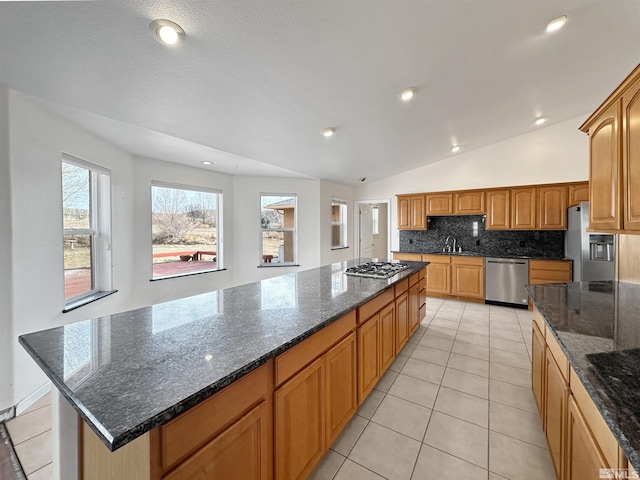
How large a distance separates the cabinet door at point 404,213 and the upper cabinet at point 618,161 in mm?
3540

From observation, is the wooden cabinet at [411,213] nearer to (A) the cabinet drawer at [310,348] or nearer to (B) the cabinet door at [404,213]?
(B) the cabinet door at [404,213]

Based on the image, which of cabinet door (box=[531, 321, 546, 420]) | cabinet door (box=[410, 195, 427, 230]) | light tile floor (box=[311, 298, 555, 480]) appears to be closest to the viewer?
light tile floor (box=[311, 298, 555, 480])

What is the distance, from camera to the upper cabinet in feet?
4.53

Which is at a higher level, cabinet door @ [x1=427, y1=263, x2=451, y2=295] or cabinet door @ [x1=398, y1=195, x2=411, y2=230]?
cabinet door @ [x1=398, y1=195, x2=411, y2=230]

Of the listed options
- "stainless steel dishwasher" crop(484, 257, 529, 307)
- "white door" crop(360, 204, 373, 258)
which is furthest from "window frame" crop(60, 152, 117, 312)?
"stainless steel dishwasher" crop(484, 257, 529, 307)

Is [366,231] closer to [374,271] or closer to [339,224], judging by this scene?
[339,224]

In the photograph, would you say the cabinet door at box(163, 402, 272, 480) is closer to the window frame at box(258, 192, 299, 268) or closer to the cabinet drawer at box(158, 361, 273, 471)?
the cabinet drawer at box(158, 361, 273, 471)

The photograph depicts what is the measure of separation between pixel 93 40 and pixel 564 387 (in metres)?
3.02

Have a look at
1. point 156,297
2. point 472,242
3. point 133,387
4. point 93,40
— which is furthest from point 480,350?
point 156,297

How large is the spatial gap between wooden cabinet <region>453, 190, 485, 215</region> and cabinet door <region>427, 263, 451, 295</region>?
1.04 m

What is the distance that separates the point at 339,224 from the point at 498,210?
3.04 meters

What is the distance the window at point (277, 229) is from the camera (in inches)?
202

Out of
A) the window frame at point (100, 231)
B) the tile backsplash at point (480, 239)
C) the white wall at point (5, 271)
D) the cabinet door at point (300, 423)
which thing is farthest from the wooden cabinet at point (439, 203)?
the white wall at point (5, 271)

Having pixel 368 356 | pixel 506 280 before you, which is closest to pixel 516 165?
pixel 506 280
